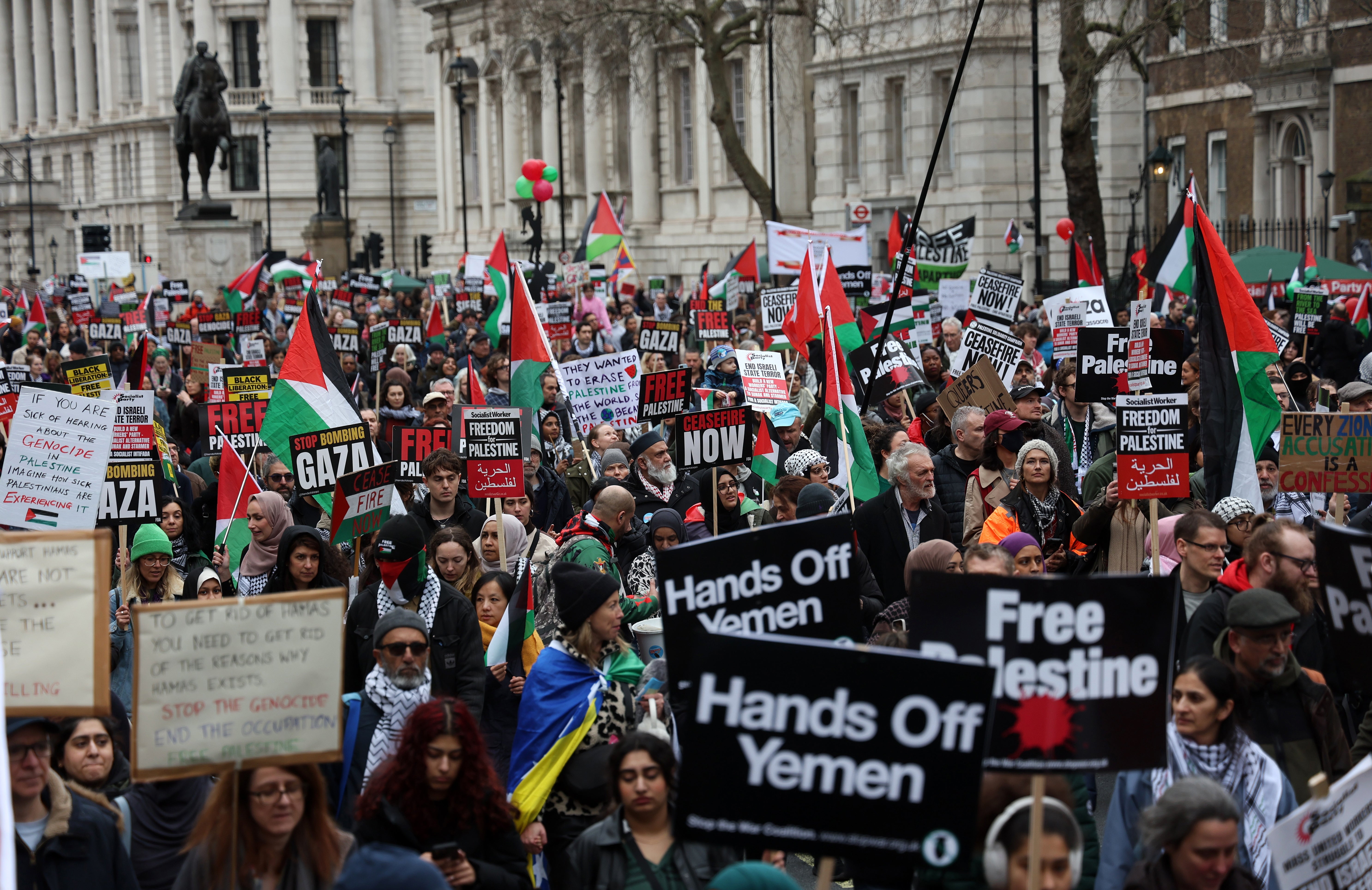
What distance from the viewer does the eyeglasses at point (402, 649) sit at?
240 inches

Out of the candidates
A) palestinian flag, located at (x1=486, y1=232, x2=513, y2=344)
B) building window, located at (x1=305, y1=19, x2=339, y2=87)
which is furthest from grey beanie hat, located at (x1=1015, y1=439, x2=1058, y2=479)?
building window, located at (x1=305, y1=19, x2=339, y2=87)

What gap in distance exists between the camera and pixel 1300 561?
21.2ft

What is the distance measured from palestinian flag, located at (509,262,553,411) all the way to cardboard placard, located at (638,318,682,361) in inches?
204

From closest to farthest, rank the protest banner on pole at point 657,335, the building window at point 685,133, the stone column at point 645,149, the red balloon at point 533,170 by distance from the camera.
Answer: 1. the protest banner on pole at point 657,335
2. the red balloon at point 533,170
3. the building window at point 685,133
4. the stone column at point 645,149

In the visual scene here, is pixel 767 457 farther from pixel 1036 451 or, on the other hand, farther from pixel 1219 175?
pixel 1219 175

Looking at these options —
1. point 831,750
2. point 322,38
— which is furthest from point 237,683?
point 322,38

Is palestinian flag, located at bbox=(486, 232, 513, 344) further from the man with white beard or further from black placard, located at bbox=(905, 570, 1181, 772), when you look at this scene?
black placard, located at bbox=(905, 570, 1181, 772)

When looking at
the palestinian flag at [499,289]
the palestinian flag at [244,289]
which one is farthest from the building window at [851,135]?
the palestinian flag at [244,289]

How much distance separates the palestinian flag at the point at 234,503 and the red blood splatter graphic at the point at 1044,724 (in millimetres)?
6302

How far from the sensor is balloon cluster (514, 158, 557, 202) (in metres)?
42.7

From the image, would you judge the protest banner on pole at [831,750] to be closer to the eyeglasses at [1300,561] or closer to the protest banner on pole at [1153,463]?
the eyeglasses at [1300,561]

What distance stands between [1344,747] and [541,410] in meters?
8.63

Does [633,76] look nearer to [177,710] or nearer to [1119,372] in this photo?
[1119,372]

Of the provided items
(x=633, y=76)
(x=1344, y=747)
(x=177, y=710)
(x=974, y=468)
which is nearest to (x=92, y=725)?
(x=177, y=710)
